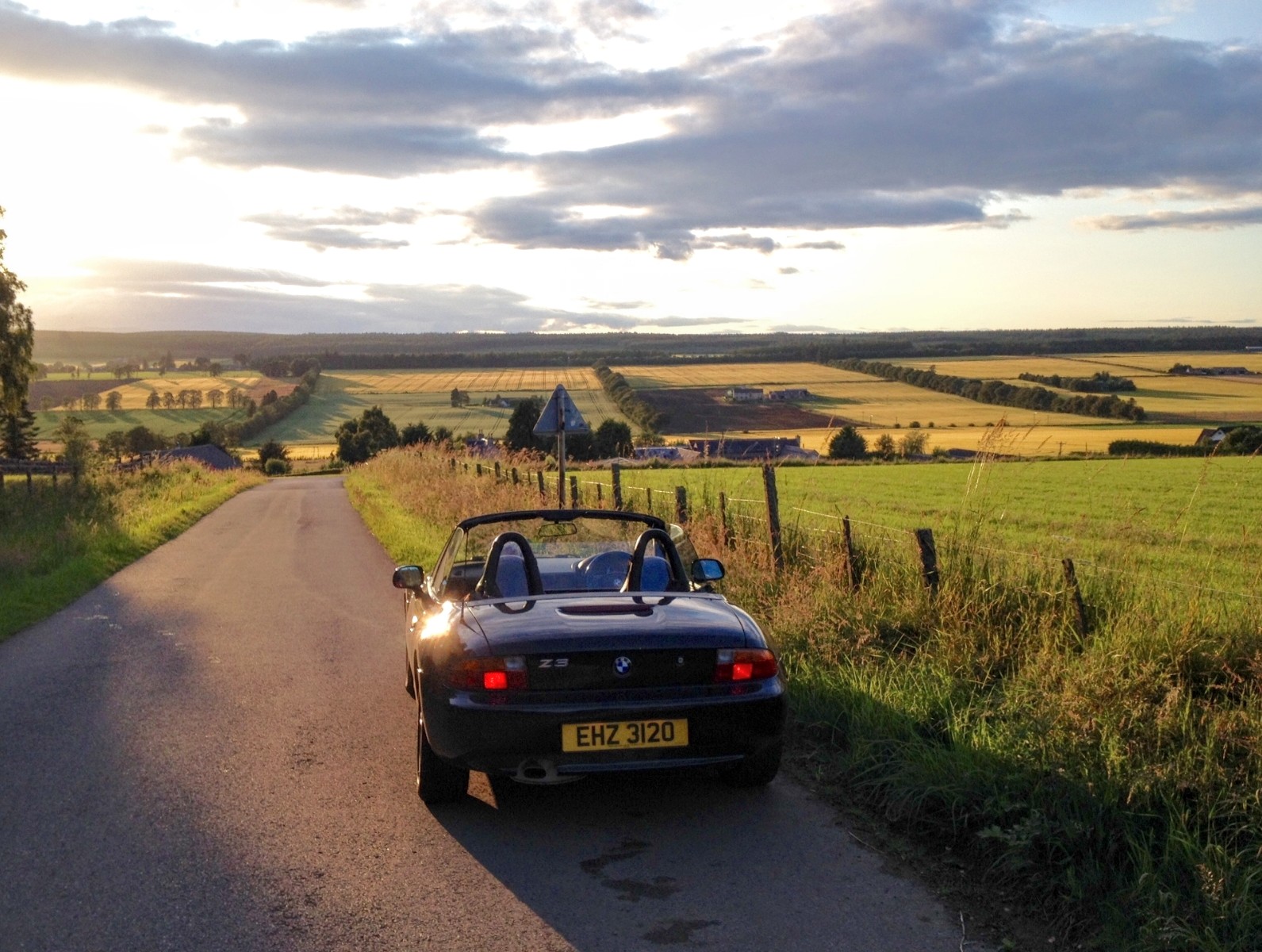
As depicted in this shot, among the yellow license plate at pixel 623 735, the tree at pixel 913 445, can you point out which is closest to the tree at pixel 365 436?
the tree at pixel 913 445

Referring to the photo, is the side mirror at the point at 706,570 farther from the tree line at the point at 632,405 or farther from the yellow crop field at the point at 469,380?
the yellow crop field at the point at 469,380

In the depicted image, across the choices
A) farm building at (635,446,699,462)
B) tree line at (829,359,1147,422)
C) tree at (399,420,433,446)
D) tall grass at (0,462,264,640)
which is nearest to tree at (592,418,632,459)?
farm building at (635,446,699,462)

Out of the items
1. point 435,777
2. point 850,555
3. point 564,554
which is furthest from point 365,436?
point 435,777

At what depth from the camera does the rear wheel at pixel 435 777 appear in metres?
5.22

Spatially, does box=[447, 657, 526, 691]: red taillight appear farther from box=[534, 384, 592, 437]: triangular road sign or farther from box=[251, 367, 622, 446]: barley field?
box=[251, 367, 622, 446]: barley field

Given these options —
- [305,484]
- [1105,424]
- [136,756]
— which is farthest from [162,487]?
[1105,424]

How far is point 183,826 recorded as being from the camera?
4.94 m

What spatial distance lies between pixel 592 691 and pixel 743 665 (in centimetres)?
72

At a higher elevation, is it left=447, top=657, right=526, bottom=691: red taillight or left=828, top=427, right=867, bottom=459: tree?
left=447, top=657, right=526, bottom=691: red taillight

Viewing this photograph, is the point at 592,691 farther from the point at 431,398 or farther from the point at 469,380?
the point at 469,380

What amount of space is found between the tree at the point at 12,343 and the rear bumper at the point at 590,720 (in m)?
31.6

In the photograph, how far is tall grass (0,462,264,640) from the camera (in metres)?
13.3

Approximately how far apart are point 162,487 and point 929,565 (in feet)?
115

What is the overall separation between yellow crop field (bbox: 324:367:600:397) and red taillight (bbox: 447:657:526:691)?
72.8m
